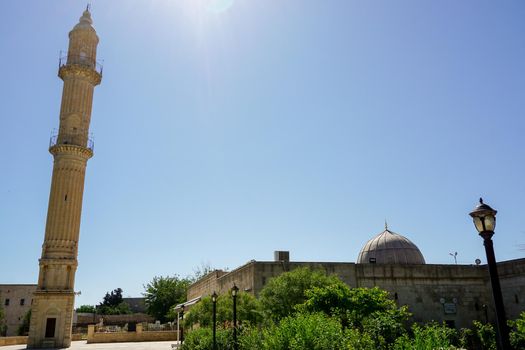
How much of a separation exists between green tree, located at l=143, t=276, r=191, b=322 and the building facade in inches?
712

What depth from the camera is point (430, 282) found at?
86.0 feet

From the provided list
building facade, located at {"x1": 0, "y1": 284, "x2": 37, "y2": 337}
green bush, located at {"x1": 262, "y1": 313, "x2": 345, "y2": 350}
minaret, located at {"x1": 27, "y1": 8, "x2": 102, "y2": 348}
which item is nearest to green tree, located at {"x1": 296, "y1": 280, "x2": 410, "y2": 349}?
green bush, located at {"x1": 262, "y1": 313, "x2": 345, "y2": 350}

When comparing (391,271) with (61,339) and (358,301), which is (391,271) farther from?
(61,339)

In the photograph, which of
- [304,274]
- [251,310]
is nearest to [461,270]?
[304,274]

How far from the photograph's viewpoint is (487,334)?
16.5m

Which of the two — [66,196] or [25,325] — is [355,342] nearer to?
[66,196]

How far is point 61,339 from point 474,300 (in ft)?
95.6

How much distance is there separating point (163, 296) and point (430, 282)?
40798 millimetres

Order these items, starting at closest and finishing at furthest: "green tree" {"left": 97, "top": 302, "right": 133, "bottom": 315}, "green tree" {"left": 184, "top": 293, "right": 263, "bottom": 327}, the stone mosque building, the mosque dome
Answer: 1. "green tree" {"left": 184, "top": 293, "right": 263, "bottom": 327}
2. the stone mosque building
3. the mosque dome
4. "green tree" {"left": 97, "top": 302, "right": 133, "bottom": 315}

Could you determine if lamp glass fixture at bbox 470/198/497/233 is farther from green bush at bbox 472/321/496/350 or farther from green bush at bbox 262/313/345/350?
green bush at bbox 472/321/496/350

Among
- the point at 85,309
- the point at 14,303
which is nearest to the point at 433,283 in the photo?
the point at 14,303

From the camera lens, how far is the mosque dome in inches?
1141

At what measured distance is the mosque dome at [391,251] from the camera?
29.0m

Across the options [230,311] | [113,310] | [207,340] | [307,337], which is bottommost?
[207,340]
